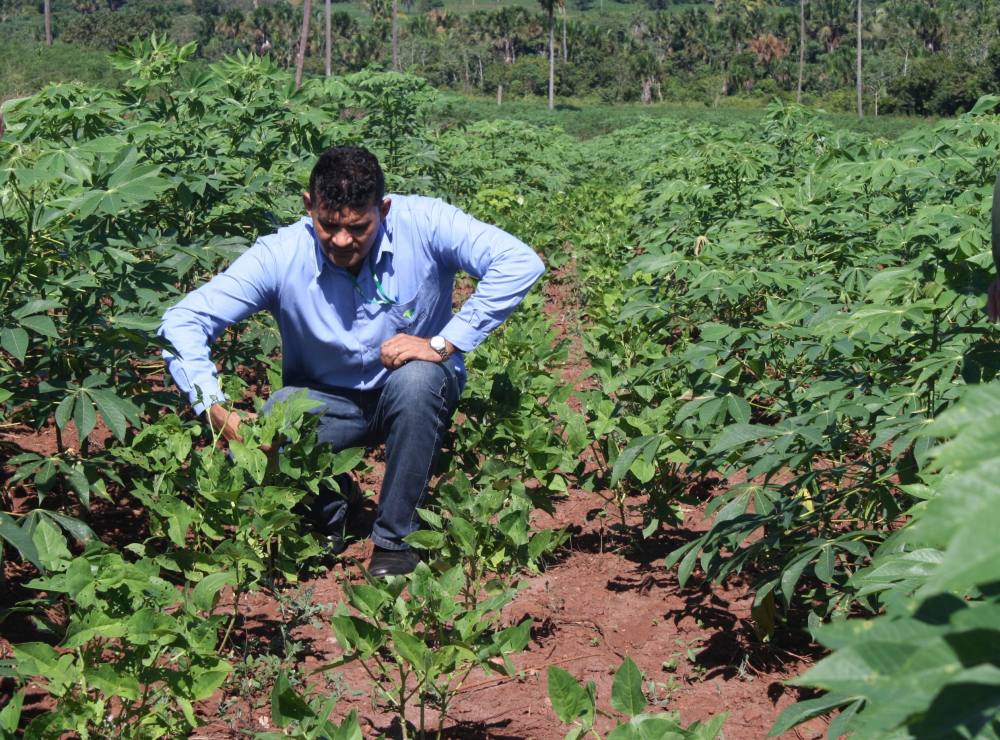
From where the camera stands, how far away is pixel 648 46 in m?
81.5

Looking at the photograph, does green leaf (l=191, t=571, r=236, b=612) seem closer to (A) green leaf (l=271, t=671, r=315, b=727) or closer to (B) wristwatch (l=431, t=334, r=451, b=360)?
(A) green leaf (l=271, t=671, r=315, b=727)

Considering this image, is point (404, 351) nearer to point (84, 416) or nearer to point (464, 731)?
point (84, 416)

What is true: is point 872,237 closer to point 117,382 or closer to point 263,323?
point 263,323

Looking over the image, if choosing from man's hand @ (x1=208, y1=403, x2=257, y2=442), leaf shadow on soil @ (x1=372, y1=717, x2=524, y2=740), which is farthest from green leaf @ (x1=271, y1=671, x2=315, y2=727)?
man's hand @ (x1=208, y1=403, x2=257, y2=442)

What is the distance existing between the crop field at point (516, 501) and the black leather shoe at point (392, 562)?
0.12 m

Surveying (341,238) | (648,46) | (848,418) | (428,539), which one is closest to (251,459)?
(428,539)

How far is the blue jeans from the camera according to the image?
2928 mm

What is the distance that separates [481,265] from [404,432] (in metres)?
0.57

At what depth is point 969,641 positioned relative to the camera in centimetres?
63

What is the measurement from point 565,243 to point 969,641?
8.05 meters

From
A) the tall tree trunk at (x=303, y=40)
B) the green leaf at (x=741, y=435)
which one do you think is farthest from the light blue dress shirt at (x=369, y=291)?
the tall tree trunk at (x=303, y=40)

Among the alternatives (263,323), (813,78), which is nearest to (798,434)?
(263,323)

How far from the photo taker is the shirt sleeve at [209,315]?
2775 millimetres

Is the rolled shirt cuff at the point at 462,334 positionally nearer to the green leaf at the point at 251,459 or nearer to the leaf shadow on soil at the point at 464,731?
the green leaf at the point at 251,459
